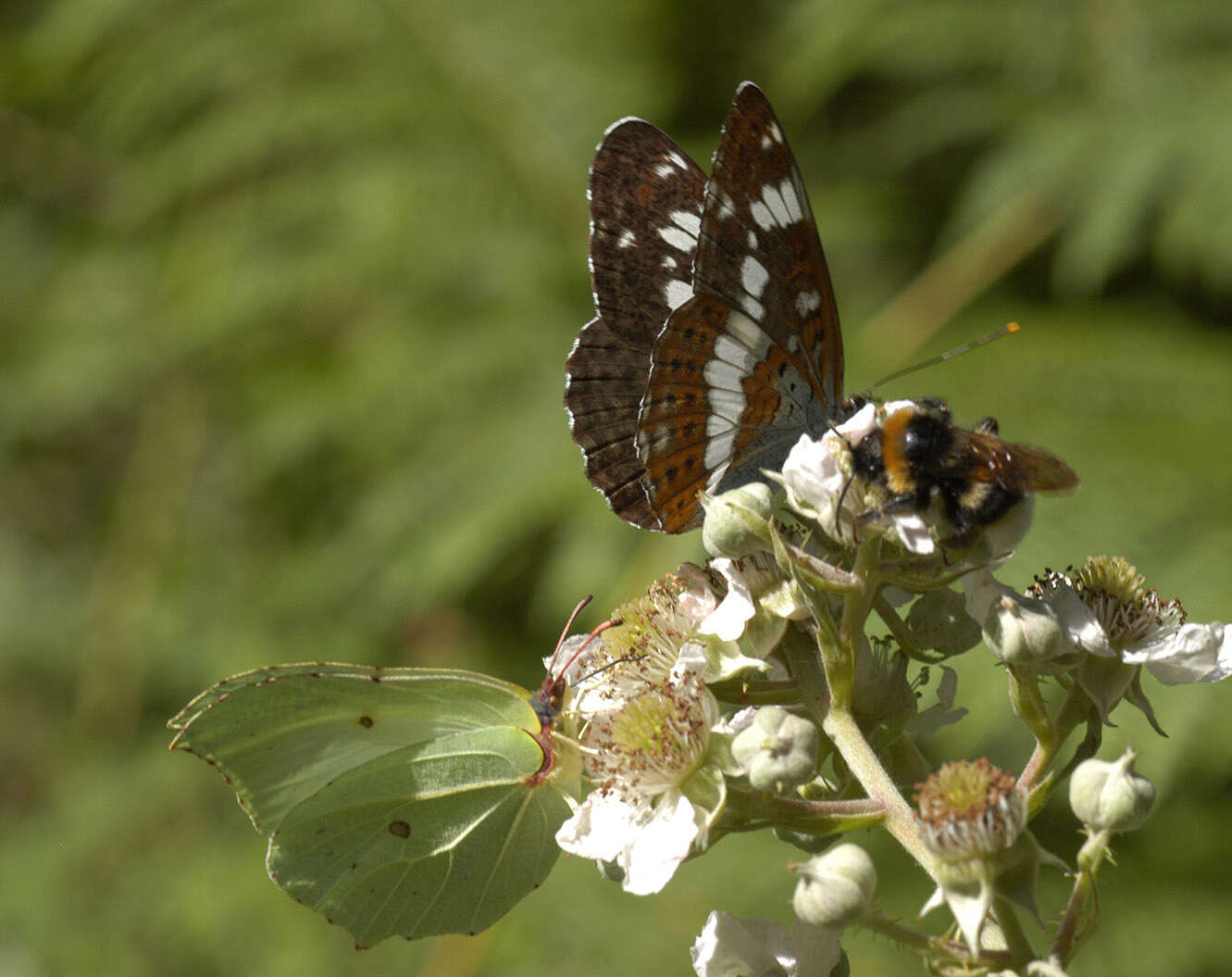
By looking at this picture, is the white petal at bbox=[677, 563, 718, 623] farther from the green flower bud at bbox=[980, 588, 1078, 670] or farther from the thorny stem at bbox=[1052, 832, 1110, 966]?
the thorny stem at bbox=[1052, 832, 1110, 966]

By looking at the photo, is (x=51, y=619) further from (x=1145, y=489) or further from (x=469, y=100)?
(x=1145, y=489)

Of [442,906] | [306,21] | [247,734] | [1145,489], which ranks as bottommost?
[1145,489]

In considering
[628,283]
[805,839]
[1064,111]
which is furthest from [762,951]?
[1064,111]

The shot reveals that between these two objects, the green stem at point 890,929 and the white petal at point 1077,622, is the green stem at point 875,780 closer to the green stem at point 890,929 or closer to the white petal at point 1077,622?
the green stem at point 890,929

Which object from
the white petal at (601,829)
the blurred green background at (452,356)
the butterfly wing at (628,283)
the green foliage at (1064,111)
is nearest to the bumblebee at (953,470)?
the white petal at (601,829)

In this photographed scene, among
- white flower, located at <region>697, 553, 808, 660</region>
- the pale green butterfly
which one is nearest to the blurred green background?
the pale green butterfly

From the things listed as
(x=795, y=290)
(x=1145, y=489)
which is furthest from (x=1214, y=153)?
(x=795, y=290)

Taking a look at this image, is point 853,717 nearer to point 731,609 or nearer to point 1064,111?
point 731,609
